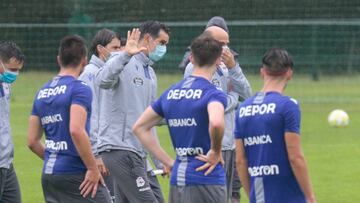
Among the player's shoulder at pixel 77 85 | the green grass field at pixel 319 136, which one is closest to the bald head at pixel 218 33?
the player's shoulder at pixel 77 85

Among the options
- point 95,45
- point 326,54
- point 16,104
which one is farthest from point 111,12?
point 95,45

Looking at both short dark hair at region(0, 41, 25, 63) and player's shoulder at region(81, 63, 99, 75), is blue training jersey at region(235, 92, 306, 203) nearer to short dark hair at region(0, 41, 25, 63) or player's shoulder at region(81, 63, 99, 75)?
short dark hair at region(0, 41, 25, 63)

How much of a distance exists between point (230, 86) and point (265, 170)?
322 centimetres

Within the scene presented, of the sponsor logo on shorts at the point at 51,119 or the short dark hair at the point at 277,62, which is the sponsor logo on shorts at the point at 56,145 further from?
the short dark hair at the point at 277,62

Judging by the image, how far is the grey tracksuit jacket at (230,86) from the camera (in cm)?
982

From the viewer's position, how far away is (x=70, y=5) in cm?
2978

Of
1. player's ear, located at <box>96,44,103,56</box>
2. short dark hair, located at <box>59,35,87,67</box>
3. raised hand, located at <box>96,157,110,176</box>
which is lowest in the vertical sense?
raised hand, located at <box>96,157,110,176</box>

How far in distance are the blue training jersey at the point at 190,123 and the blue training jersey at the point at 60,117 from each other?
773 mm

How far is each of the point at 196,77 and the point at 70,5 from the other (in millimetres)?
22378

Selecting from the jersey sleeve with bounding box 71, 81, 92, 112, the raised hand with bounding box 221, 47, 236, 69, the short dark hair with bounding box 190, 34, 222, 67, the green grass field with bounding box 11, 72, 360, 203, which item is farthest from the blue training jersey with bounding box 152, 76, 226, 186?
the green grass field with bounding box 11, 72, 360, 203

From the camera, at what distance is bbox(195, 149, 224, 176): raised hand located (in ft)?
25.2

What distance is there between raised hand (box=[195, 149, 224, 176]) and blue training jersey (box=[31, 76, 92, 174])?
43.9 inches

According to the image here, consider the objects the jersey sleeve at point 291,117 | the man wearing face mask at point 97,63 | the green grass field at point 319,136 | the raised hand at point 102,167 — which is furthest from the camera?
the green grass field at point 319,136

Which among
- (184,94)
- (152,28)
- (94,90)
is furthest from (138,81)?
(184,94)
